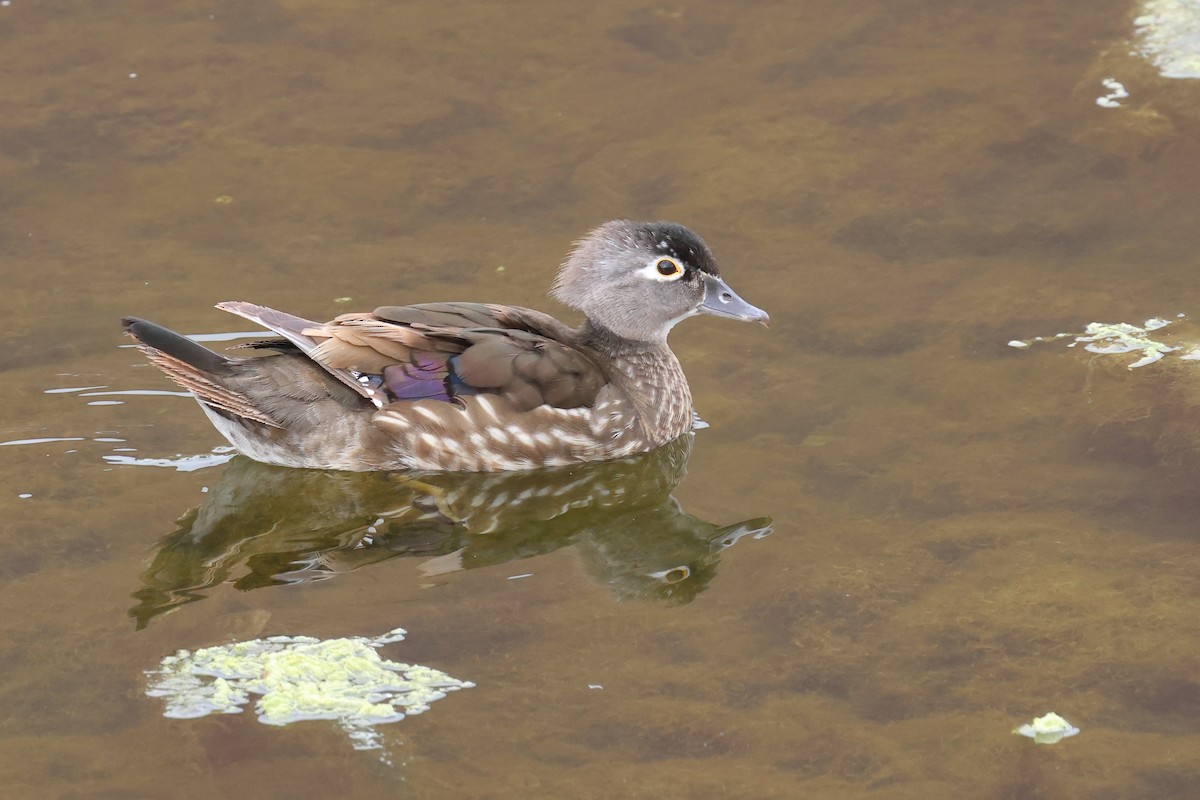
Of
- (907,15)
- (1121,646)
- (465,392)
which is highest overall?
(907,15)

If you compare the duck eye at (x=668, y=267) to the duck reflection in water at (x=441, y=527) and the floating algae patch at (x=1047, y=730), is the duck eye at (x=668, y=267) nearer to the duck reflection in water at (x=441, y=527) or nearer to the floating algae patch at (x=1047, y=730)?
the duck reflection in water at (x=441, y=527)

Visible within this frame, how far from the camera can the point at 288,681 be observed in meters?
5.44

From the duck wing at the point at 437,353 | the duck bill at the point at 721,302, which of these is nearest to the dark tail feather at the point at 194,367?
the duck wing at the point at 437,353

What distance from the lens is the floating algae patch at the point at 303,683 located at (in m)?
5.30

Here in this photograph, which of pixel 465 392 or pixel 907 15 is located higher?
pixel 907 15

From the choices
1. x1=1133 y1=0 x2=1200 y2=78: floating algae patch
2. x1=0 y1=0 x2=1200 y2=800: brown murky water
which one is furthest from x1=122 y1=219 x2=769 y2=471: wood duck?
x1=1133 y1=0 x2=1200 y2=78: floating algae patch

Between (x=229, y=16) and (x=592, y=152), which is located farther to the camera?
(x=229, y=16)

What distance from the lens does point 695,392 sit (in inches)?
306

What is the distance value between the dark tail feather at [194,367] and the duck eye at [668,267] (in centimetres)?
187

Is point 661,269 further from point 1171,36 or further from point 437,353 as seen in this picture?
point 1171,36

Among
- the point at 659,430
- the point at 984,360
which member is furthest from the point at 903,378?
the point at 659,430

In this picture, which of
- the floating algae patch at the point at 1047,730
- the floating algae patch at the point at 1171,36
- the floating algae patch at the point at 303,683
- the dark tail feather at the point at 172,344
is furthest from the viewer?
the floating algae patch at the point at 1171,36

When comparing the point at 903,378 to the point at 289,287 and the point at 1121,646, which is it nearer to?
the point at 1121,646

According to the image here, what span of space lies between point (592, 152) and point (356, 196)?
1435mm
